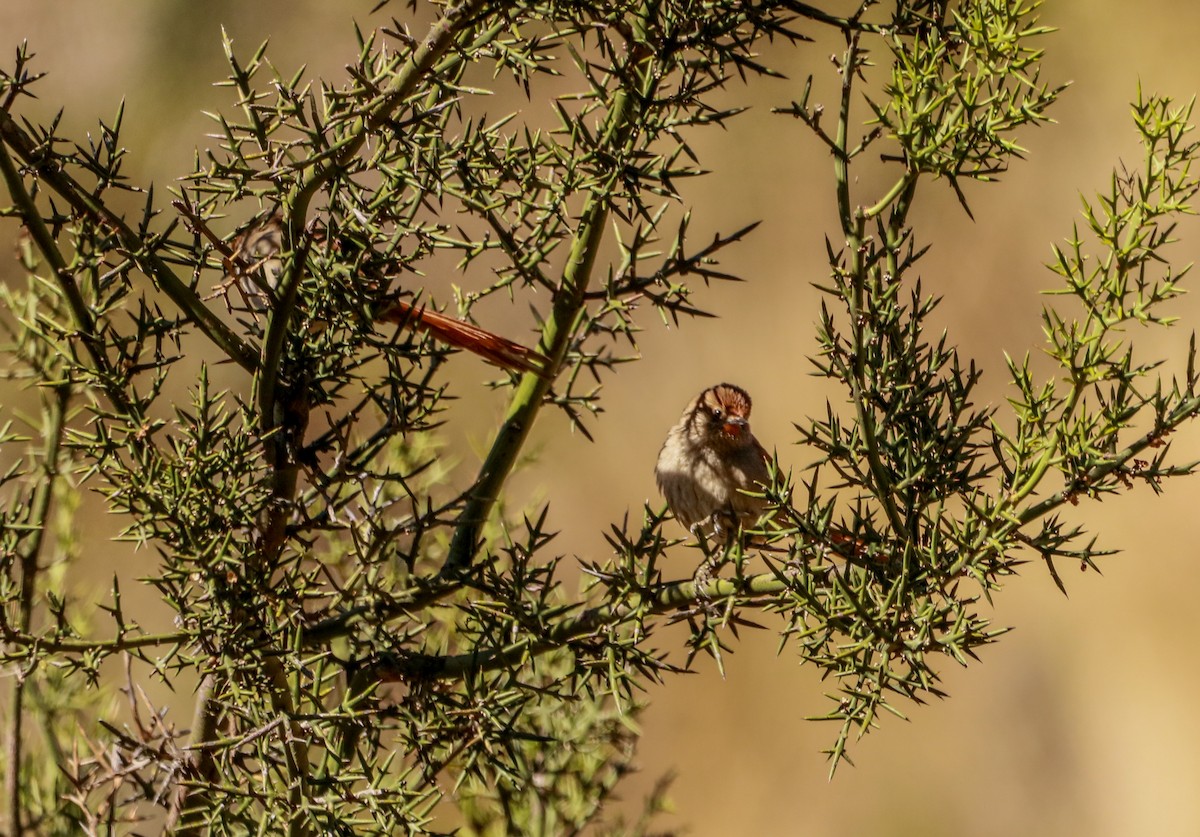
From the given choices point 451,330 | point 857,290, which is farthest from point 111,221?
point 857,290

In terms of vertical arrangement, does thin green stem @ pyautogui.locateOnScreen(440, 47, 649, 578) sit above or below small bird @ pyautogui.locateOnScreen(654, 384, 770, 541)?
below

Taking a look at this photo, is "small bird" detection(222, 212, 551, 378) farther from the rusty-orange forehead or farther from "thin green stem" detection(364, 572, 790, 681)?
the rusty-orange forehead

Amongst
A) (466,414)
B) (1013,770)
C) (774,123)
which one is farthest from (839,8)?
(1013,770)

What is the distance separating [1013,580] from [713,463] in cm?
208

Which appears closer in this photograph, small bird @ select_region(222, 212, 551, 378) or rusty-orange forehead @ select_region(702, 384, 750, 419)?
small bird @ select_region(222, 212, 551, 378)

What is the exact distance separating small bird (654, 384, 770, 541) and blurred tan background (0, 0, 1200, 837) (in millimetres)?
1059

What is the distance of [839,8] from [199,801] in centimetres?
340

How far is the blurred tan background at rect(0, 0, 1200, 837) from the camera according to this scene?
380 centimetres

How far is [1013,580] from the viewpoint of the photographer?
4.08 meters

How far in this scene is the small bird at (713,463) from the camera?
94.9 inches

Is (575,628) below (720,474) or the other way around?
below

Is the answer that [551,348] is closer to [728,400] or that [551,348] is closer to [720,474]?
[720,474]

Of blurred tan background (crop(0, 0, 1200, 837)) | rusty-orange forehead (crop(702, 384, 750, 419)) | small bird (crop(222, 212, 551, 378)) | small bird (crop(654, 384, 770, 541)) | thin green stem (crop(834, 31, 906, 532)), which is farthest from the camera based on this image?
blurred tan background (crop(0, 0, 1200, 837))

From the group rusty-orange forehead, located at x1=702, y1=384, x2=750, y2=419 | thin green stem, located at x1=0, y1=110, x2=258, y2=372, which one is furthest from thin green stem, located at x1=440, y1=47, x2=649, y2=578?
rusty-orange forehead, located at x1=702, y1=384, x2=750, y2=419
